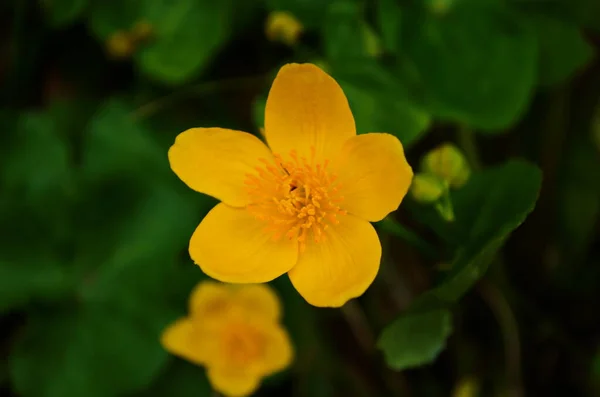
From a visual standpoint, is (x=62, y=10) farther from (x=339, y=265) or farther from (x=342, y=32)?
(x=339, y=265)

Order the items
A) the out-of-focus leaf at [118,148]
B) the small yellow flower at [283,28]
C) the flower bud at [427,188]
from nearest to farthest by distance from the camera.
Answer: the flower bud at [427,188], the small yellow flower at [283,28], the out-of-focus leaf at [118,148]

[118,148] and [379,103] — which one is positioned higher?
[379,103]

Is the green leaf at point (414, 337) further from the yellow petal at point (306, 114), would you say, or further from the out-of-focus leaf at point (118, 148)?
the out-of-focus leaf at point (118, 148)

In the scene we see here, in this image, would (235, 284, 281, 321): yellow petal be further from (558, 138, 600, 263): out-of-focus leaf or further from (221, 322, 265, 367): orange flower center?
(558, 138, 600, 263): out-of-focus leaf

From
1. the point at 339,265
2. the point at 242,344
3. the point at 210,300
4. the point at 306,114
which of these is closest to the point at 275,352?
the point at 242,344

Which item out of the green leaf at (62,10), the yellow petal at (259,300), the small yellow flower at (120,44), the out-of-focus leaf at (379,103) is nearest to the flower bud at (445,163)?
the out-of-focus leaf at (379,103)

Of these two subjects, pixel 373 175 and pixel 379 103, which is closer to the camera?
pixel 373 175
